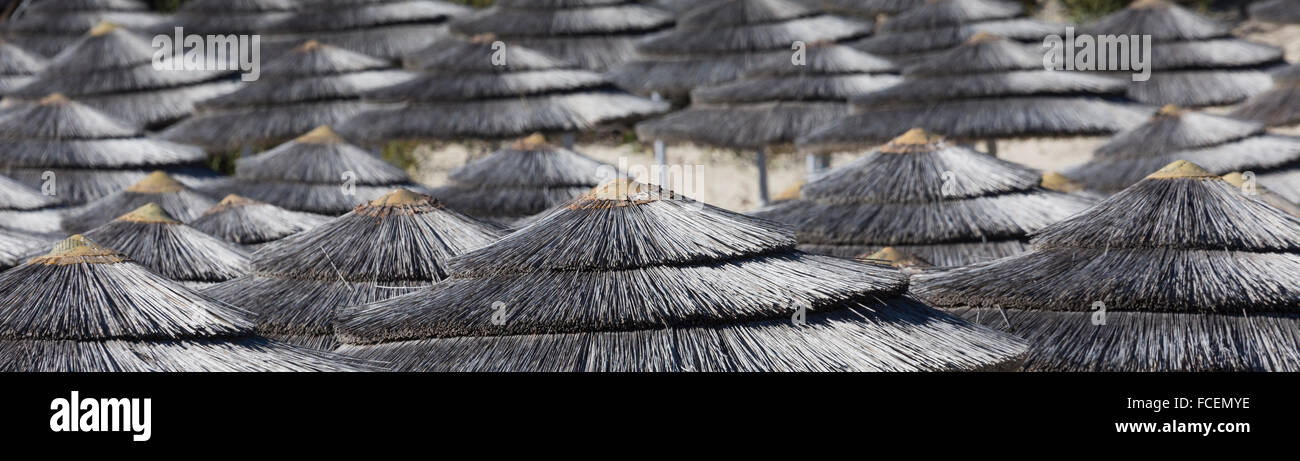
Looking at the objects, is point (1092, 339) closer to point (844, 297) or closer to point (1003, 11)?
point (844, 297)

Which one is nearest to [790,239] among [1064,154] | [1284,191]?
[1284,191]

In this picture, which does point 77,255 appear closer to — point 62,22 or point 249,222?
point 249,222

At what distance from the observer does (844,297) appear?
26.4ft

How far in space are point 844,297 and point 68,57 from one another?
56.7 feet

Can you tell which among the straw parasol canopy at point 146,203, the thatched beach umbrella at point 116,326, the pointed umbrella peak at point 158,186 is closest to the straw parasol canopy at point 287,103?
the pointed umbrella peak at point 158,186

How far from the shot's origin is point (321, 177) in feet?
52.7

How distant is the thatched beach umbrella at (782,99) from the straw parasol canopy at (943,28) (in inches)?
79.4

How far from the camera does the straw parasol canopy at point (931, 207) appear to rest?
12.3 m

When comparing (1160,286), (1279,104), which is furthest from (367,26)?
(1160,286)

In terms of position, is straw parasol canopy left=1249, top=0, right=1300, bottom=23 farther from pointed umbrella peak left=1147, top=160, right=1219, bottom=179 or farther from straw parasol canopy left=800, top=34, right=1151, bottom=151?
pointed umbrella peak left=1147, top=160, right=1219, bottom=179

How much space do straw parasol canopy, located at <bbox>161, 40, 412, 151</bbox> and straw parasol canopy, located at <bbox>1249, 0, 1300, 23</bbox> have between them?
12.8 metres

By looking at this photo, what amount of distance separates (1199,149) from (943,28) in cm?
825
